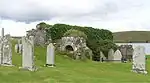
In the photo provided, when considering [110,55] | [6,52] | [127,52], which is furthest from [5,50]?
[127,52]

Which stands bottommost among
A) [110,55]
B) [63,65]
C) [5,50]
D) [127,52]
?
[63,65]

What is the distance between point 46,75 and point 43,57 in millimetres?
23304

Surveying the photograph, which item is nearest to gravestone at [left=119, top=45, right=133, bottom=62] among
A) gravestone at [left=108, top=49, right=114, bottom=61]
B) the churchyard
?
the churchyard

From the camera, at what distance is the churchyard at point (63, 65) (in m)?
28.8

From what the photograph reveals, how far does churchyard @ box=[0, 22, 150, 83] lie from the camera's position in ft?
94.3

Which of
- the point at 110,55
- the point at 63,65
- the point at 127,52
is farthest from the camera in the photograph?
the point at 127,52

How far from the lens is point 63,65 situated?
45562 millimetres

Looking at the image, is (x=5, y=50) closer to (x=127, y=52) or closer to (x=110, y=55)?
(x=110, y=55)

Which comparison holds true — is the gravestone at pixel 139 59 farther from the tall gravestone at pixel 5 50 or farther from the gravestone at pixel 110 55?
the gravestone at pixel 110 55

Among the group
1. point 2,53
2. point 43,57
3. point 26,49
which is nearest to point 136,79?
point 26,49

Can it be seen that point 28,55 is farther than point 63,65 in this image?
No

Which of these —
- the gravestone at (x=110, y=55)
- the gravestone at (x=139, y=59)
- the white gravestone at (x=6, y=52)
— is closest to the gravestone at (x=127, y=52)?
the gravestone at (x=110, y=55)

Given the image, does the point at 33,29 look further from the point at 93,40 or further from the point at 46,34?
the point at 93,40

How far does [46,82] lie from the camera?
2669 cm
